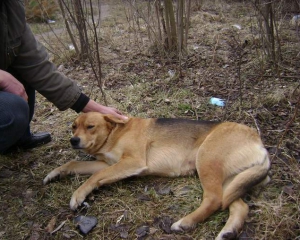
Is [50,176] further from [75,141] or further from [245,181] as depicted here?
[245,181]

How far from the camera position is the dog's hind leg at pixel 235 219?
209 centimetres

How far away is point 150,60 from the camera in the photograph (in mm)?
5520

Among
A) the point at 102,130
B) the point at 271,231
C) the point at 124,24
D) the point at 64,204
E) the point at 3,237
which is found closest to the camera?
the point at 271,231

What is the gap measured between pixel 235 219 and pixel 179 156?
2.65ft

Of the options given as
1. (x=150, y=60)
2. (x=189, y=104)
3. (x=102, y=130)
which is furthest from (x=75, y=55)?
(x=102, y=130)

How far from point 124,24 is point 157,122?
5.61m

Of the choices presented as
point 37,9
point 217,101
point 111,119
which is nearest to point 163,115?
point 217,101

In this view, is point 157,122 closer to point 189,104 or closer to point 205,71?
point 189,104

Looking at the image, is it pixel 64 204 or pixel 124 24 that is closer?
pixel 64 204

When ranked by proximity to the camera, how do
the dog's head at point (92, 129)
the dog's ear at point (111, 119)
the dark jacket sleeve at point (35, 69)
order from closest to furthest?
the dark jacket sleeve at point (35, 69) → the dog's head at point (92, 129) → the dog's ear at point (111, 119)

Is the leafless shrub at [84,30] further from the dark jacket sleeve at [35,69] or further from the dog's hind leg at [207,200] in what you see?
the dog's hind leg at [207,200]

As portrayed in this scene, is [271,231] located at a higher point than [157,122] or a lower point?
lower

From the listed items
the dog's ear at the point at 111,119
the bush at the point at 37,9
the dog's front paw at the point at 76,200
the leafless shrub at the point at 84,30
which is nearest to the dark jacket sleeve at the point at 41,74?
the dog's ear at the point at 111,119

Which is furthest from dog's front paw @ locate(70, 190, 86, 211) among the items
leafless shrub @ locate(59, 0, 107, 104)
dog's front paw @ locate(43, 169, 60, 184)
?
leafless shrub @ locate(59, 0, 107, 104)
